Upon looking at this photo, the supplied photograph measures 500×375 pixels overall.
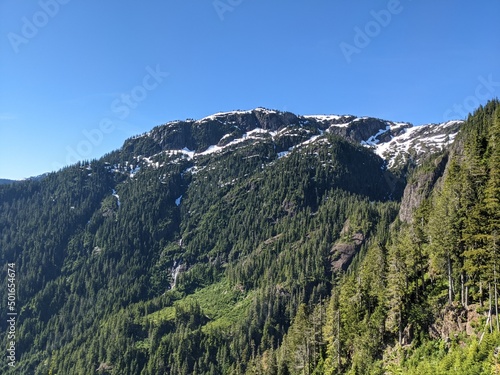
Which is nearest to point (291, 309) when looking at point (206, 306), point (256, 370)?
point (206, 306)

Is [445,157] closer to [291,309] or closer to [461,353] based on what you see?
[291,309]

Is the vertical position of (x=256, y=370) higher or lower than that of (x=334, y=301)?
lower

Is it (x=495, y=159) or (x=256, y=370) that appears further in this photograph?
(x=256, y=370)

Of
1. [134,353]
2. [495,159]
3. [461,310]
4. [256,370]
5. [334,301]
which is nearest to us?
[461,310]

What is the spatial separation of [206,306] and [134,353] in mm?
42798

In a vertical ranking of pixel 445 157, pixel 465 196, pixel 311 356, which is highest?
pixel 445 157

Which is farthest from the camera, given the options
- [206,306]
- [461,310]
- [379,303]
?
[206,306]

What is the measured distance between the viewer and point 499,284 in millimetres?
41094

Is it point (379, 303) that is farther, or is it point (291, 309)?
point (291, 309)

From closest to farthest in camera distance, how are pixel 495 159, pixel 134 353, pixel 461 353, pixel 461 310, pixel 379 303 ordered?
pixel 461 353 < pixel 461 310 < pixel 495 159 < pixel 379 303 < pixel 134 353

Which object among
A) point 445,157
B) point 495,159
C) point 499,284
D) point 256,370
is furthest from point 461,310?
point 445,157

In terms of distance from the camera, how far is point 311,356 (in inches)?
2857

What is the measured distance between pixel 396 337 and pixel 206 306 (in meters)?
146

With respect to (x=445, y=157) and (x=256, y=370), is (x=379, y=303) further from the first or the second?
(x=445, y=157)
